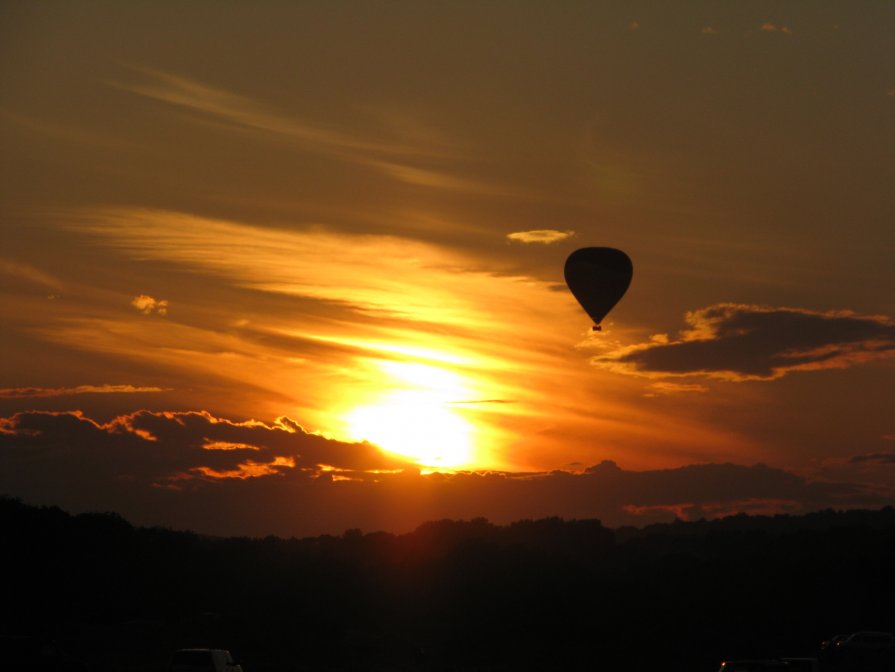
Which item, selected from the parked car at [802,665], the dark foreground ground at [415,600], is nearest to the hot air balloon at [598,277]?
the dark foreground ground at [415,600]

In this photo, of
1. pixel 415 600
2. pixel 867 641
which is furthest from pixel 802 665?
pixel 415 600

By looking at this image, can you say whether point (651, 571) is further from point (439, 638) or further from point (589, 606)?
point (439, 638)

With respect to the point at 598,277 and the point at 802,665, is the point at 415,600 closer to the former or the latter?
the point at 598,277

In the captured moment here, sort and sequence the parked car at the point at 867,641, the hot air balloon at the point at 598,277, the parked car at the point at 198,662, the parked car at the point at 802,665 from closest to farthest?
the parked car at the point at 802,665
the parked car at the point at 198,662
the parked car at the point at 867,641
the hot air balloon at the point at 598,277

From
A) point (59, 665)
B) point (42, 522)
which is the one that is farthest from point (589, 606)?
point (59, 665)

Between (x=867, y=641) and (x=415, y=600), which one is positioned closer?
(x=867, y=641)

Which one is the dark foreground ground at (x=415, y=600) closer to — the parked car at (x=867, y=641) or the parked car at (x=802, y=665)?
the parked car at (x=867, y=641)
